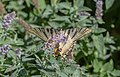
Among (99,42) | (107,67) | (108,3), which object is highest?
(108,3)

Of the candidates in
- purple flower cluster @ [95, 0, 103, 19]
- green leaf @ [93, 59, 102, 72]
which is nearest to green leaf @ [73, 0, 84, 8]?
purple flower cluster @ [95, 0, 103, 19]

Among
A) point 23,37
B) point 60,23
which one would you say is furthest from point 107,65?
point 23,37

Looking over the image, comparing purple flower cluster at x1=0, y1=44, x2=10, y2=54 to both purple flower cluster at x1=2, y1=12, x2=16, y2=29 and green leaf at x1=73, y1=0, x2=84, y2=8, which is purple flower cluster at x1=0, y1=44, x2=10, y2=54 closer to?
purple flower cluster at x1=2, y1=12, x2=16, y2=29

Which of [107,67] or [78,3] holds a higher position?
[78,3]

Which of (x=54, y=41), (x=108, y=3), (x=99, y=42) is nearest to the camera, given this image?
(x=54, y=41)

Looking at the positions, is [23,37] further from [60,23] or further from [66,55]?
[66,55]

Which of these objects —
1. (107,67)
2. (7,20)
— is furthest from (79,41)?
(7,20)

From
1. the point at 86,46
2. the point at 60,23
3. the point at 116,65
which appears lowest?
the point at 116,65

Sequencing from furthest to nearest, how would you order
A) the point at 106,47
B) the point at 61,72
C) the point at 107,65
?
the point at 106,47, the point at 107,65, the point at 61,72

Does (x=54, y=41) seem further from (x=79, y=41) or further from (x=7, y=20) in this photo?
(x=79, y=41)

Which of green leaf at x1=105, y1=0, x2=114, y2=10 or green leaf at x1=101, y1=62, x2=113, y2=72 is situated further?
green leaf at x1=105, y1=0, x2=114, y2=10

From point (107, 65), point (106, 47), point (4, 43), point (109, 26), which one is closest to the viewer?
point (4, 43)
